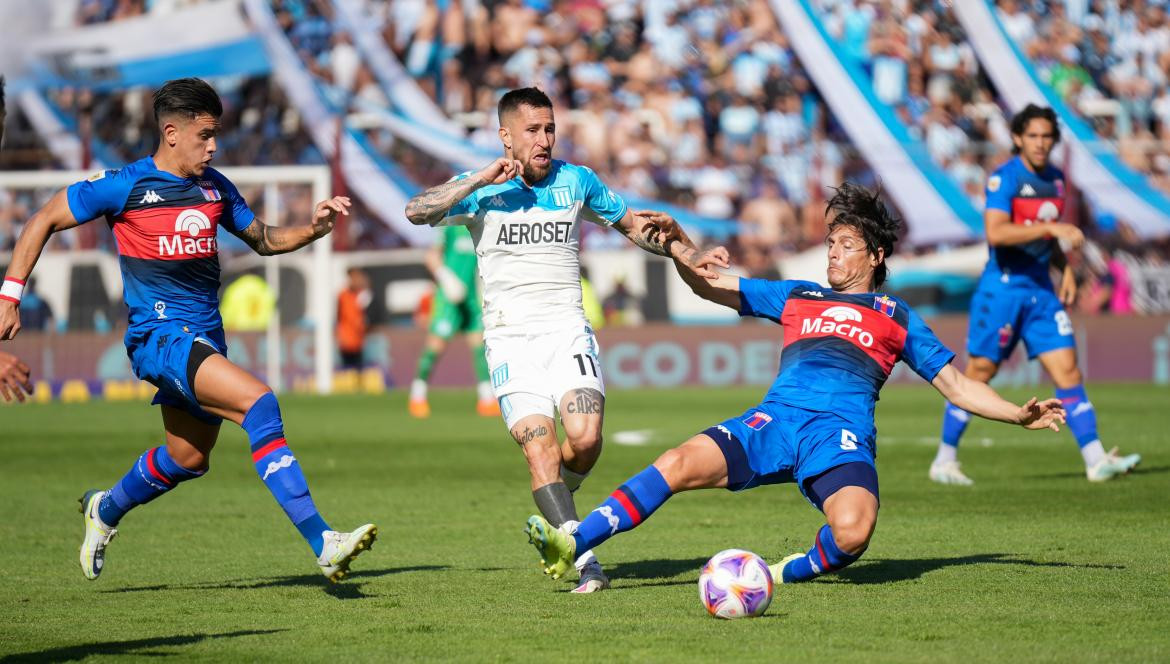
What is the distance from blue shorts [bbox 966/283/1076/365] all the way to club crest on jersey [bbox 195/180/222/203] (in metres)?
6.00

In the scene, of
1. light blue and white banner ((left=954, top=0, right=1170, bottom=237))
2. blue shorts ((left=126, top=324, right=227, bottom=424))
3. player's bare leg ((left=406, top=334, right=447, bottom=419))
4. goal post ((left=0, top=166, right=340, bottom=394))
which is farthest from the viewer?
light blue and white banner ((left=954, top=0, right=1170, bottom=237))

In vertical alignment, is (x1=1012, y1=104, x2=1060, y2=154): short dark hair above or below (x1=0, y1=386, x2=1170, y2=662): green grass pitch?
above

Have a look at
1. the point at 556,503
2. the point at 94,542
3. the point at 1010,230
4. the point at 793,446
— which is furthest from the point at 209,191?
the point at 1010,230

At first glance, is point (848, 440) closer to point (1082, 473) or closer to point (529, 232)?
point (529, 232)

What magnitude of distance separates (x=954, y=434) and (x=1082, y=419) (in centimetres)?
90

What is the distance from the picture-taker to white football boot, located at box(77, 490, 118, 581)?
7145 millimetres

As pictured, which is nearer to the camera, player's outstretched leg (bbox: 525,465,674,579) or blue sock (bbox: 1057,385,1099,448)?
player's outstretched leg (bbox: 525,465,674,579)

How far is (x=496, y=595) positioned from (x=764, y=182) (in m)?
20.4

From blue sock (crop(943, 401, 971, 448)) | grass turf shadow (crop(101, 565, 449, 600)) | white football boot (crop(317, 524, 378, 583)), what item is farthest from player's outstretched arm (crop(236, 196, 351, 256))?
blue sock (crop(943, 401, 971, 448))

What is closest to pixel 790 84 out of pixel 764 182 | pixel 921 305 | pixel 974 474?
pixel 764 182

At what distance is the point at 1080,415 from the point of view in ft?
36.3

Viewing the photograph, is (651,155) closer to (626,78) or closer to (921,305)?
(626,78)

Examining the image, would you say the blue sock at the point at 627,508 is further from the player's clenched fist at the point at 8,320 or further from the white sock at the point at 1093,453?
the white sock at the point at 1093,453

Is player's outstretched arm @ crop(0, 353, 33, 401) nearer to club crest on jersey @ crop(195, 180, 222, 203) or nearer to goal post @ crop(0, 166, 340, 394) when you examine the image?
club crest on jersey @ crop(195, 180, 222, 203)
